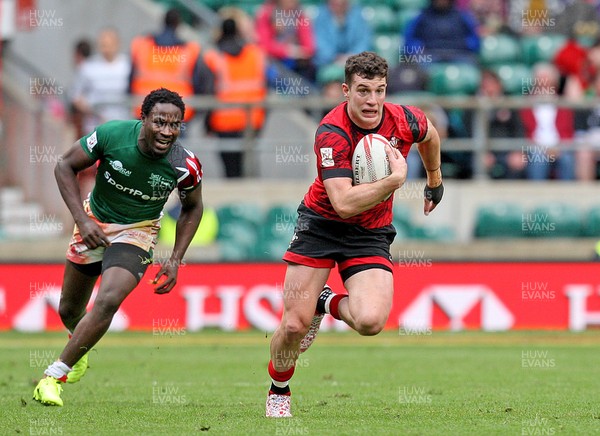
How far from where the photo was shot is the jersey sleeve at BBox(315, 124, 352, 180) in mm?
8250

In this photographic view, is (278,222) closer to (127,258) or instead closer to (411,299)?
(411,299)

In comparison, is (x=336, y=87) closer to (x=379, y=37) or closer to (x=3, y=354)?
(x=379, y=37)

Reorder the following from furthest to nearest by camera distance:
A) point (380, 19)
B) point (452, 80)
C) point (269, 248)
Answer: point (380, 19)
point (452, 80)
point (269, 248)

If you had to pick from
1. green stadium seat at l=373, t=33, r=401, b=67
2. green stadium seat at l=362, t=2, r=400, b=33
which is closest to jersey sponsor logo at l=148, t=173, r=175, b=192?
green stadium seat at l=373, t=33, r=401, b=67

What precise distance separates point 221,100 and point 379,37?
3.61m

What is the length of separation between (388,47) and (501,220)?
3.82 m

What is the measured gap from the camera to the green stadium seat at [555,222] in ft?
57.6

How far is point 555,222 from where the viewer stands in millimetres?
17672

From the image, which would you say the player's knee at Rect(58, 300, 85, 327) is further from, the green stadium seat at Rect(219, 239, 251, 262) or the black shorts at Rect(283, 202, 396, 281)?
the green stadium seat at Rect(219, 239, 251, 262)

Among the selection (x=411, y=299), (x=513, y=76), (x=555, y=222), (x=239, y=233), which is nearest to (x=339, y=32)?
(x=513, y=76)

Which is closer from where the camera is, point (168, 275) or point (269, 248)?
point (168, 275)

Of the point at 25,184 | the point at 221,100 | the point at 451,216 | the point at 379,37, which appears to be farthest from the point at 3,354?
the point at 379,37

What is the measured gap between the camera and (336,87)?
17.8 m

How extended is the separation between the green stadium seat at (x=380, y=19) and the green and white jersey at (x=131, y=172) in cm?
1160
